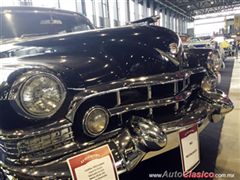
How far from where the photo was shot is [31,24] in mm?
2291

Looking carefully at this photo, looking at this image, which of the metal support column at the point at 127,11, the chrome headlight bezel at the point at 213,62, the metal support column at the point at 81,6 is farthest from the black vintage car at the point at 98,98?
the metal support column at the point at 127,11

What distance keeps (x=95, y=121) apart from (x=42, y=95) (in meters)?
0.28

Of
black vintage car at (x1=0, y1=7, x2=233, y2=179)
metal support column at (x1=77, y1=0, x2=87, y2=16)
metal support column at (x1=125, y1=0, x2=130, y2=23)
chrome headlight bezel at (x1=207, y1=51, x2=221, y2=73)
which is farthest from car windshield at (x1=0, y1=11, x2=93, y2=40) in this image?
metal support column at (x1=125, y1=0, x2=130, y2=23)

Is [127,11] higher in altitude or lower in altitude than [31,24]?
higher

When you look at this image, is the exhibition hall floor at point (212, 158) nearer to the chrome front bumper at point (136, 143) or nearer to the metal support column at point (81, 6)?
the chrome front bumper at point (136, 143)

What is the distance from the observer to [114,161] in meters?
1.20

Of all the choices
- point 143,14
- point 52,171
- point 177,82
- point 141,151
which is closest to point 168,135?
point 141,151

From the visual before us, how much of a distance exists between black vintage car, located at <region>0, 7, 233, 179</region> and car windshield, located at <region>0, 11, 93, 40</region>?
Result: 0.81ft

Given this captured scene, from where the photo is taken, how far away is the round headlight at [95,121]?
1241mm

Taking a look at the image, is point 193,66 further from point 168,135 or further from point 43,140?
point 43,140

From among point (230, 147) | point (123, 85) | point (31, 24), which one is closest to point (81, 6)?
point (31, 24)

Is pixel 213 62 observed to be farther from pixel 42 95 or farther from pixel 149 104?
pixel 42 95

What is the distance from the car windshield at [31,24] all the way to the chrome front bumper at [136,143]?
1356mm

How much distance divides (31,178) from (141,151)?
0.51m
